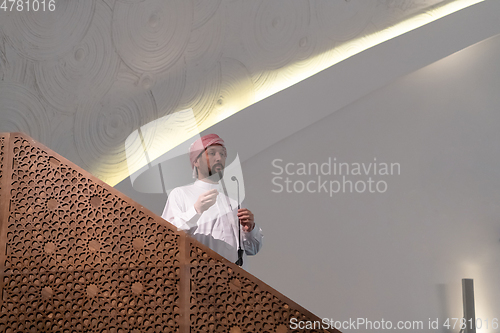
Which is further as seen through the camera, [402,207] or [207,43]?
[402,207]

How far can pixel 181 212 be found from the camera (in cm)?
213

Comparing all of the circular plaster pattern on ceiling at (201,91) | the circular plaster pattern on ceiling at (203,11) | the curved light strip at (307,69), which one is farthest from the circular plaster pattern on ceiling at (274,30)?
the circular plaster pattern on ceiling at (201,91)

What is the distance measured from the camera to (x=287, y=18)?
358cm

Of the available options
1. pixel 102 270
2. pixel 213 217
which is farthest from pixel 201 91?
pixel 102 270

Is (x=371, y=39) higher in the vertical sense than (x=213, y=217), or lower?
higher

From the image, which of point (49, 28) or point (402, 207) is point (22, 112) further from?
point (402, 207)

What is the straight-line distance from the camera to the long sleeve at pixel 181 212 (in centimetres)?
201

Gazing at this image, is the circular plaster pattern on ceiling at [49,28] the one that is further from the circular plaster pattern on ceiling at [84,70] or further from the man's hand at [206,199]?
the man's hand at [206,199]

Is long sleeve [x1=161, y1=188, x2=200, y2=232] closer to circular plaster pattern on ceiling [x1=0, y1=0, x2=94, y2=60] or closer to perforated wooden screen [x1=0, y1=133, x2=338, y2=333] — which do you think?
perforated wooden screen [x1=0, y1=133, x2=338, y2=333]

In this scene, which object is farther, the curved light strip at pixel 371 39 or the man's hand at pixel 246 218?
the curved light strip at pixel 371 39

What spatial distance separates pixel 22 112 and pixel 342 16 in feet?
9.08

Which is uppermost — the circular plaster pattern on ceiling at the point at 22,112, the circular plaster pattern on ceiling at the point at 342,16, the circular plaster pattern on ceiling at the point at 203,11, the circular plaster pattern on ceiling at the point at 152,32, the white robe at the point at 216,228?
the circular plaster pattern on ceiling at the point at 342,16

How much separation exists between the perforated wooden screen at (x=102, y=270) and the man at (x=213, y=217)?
1.35 ft

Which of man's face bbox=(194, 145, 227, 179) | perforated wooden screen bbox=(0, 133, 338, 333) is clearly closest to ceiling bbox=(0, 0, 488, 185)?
man's face bbox=(194, 145, 227, 179)
